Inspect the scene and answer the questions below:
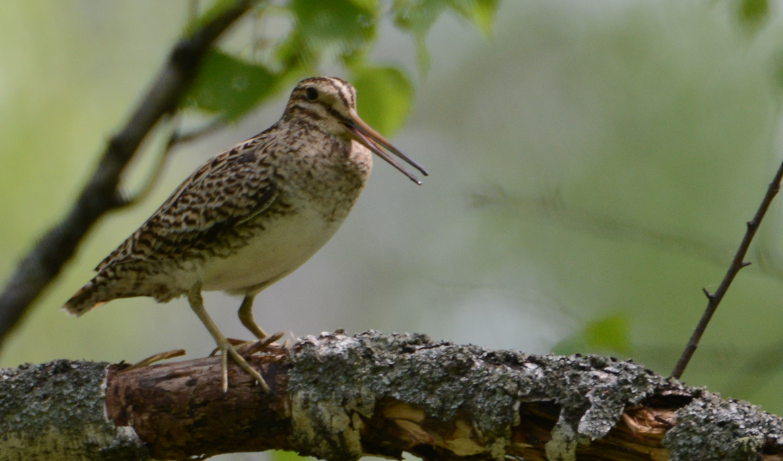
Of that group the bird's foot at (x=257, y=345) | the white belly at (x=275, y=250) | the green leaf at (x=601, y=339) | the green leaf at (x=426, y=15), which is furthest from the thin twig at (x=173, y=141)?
the green leaf at (x=601, y=339)

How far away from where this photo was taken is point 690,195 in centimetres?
938

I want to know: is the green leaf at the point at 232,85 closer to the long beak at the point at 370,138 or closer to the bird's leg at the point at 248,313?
the long beak at the point at 370,138

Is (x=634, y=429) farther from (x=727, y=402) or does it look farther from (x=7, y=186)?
(x=7, y=186)

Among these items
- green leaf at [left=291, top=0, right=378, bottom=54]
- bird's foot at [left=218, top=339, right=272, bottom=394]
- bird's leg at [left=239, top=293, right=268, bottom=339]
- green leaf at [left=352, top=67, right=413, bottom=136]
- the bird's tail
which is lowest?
bird's foot at [left=218, top=339, right=272, bottom=394]

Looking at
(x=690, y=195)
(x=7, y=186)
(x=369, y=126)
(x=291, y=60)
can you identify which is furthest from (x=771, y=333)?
(x=7, y=186)

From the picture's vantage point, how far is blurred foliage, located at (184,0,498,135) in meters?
2.79

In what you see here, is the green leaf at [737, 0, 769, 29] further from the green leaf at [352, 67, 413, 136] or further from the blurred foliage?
the green leaf at [352, 67, 413, 136]

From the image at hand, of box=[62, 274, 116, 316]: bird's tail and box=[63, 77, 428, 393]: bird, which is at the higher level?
box=[63, 77, 428, 393]: bird

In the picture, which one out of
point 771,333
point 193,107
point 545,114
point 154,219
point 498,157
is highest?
point 545,114

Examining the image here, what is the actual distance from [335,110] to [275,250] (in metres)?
0.73

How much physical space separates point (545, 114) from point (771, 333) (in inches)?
202

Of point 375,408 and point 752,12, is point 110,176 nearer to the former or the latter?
point 375,408

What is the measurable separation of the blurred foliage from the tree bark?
92 cm

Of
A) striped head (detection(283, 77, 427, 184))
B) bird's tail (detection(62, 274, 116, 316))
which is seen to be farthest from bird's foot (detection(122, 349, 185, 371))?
striped head (detection(283, 77, 427, 184))
